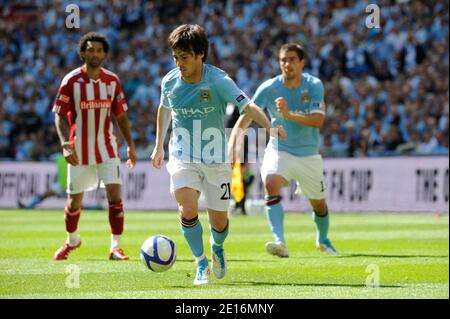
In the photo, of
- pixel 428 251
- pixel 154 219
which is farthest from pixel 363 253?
pixel 154 219

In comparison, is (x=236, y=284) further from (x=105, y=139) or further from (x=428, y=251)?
(x=428, y=251)

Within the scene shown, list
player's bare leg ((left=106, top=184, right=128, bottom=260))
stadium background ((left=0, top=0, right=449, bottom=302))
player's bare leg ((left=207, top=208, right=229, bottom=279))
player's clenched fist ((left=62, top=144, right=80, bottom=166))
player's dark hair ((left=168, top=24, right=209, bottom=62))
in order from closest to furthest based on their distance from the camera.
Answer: player's dark hair ((left=168, top=24, right=209, bottom=62)) < player's bare leg ((left=207, top=208, right=229, bottom=279)) < stadium background ((left=0, top=0, right=449, bottom=302)) < player's clenched fist ((left=62, top=144, right=80, bottom=166)) < player's bare leg ((left=106, top=184, right=128, bottom=260))

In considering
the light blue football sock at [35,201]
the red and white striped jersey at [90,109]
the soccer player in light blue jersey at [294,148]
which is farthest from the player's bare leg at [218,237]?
the light blue football sock at [35,201]

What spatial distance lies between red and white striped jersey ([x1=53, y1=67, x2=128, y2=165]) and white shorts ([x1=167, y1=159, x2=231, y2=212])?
2.91 m

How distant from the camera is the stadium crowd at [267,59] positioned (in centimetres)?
2420

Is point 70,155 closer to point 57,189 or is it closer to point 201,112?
point 201,112

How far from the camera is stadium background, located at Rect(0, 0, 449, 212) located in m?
23.9

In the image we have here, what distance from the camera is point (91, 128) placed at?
1231 centimetres

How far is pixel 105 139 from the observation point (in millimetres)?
12297

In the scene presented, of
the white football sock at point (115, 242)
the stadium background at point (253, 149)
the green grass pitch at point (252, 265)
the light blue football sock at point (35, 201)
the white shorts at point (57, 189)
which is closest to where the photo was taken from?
the green grass pitch at point (252, 265)

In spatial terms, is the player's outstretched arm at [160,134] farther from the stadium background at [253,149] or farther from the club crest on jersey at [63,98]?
the club crest on jersey at [63,98]

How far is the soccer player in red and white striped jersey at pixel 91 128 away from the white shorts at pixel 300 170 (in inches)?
75.1

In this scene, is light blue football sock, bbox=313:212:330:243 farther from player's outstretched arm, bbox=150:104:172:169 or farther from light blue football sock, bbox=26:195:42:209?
light blue football sock, bbox=26:195:42:209

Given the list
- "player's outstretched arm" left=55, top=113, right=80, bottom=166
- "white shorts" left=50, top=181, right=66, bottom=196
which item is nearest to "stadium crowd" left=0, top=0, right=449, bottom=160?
"white shorts" left=50, top=181, right=66, bottom=196
